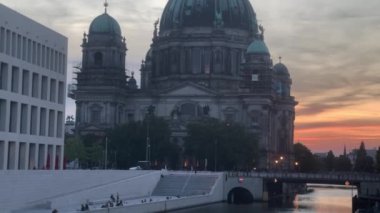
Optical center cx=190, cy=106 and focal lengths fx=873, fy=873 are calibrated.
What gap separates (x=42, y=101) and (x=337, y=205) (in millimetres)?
54423

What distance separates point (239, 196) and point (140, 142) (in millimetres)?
29603

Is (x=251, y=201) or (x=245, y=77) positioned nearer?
(x=251, y=201)

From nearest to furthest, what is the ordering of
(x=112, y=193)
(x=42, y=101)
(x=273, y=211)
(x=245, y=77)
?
(x=42, y=101)
(x=112, y=193)
(x=273, y=211)
(x=245, y=77)

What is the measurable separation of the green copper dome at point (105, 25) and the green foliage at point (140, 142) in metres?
28.0

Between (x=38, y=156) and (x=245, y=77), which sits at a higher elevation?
(x=245, y=77)

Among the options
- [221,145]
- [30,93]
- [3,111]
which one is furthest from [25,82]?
[221,145]

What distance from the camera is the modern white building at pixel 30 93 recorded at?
82562 millimetres

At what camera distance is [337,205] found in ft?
420

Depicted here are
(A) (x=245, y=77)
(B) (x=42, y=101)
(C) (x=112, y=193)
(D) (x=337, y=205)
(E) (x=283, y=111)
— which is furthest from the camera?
(E) (x=283, y=111)

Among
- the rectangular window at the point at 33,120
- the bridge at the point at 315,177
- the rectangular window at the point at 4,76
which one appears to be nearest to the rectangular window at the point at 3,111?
the rectangular window at the point at 4,76

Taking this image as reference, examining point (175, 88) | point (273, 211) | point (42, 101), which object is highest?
point (175, 88)

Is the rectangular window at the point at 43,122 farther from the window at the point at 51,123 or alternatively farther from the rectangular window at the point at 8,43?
the rectangular window at the point at 8,43

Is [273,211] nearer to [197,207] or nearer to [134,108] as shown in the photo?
[197,207]

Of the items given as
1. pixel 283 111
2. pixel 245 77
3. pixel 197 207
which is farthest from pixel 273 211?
pixel 283 111
